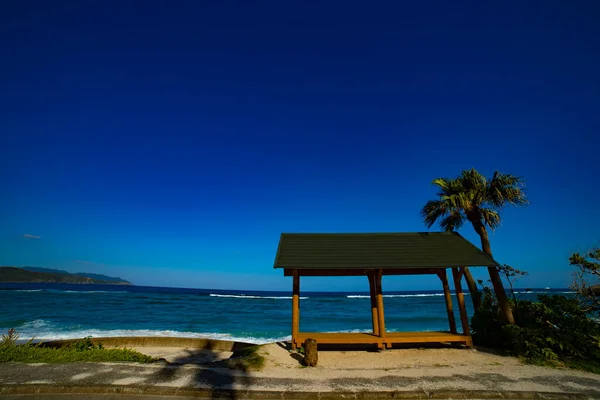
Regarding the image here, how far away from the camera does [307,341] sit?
901cm

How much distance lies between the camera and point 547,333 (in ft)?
32.5

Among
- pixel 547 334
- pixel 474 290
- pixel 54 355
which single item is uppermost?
pixel 474 290

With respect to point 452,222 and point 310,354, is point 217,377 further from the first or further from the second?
point 452,222

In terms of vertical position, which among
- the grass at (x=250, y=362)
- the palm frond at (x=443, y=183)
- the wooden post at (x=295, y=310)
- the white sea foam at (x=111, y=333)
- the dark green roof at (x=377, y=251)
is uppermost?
the palm frond at (x=443, y=183)

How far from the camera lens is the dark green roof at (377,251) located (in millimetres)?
10508

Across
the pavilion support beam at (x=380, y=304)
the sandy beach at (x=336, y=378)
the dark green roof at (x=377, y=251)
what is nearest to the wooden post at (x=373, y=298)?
the pavilion support beam at (x=380, y=304)

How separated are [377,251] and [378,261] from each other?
94 cm

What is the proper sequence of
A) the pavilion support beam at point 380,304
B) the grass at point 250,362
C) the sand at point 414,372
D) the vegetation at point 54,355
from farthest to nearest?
1. the pavilion support beam at point 380,304
2. the vegetation at point 54,355
3. the grass at point 250,362
4. the sand at point 414,372

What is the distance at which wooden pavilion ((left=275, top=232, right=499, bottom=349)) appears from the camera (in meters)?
10.4

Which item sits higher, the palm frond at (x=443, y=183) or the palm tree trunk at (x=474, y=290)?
the palm frond at (x=443, y=183)

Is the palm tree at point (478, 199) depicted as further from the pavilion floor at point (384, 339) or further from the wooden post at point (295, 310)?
the wooden post at point (295, 310)

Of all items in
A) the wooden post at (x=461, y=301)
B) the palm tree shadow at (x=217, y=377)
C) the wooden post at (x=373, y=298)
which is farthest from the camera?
the wooden post at (x=373, y=298)

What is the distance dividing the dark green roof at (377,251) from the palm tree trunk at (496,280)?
29.5 inches

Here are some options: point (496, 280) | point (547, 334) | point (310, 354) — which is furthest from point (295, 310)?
point (547, 334)
